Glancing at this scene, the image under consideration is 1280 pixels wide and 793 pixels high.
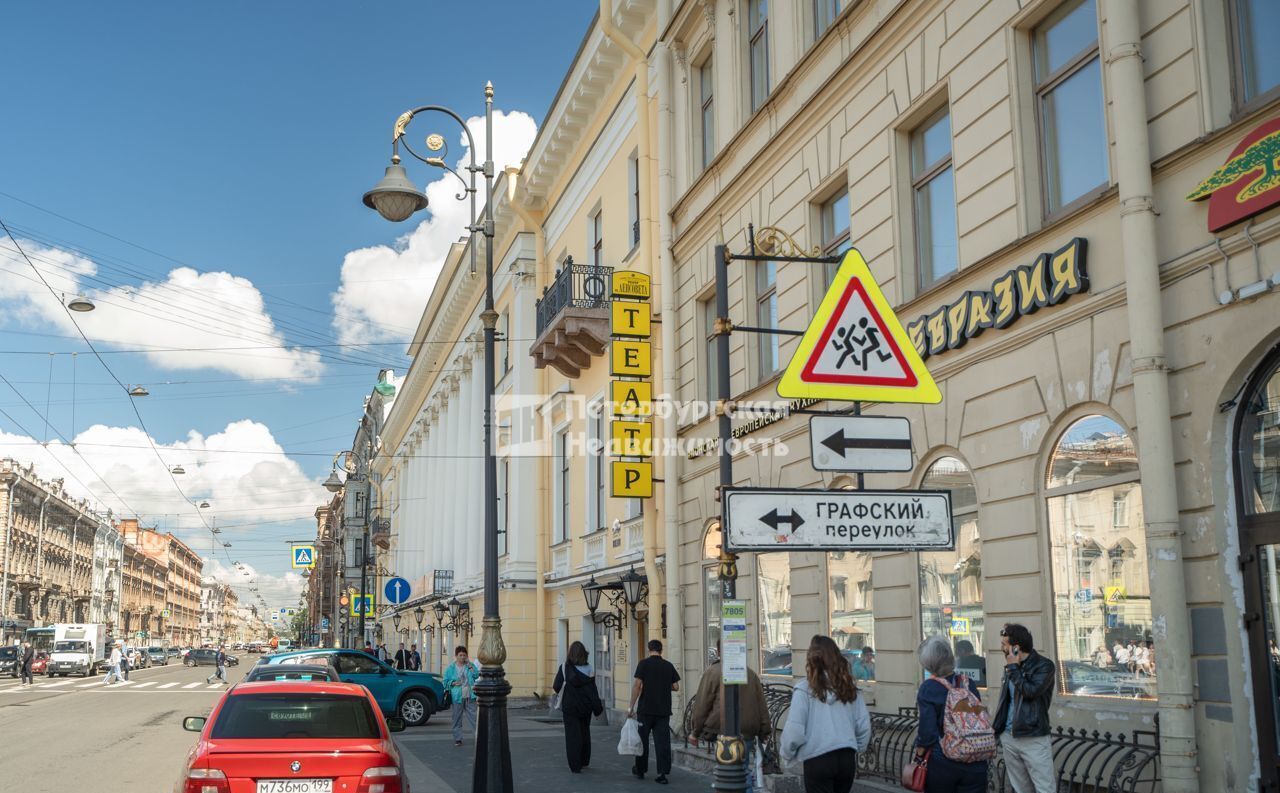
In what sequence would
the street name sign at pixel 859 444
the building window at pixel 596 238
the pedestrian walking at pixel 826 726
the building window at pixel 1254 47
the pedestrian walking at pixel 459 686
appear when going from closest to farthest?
the street name sign at pixel 859 444 < the pedestrian walking at pixel 826 726 < the building window at pixel 1254 47 < the pedestrian walking at pixel 459 686 < the building window at pixel 596 238

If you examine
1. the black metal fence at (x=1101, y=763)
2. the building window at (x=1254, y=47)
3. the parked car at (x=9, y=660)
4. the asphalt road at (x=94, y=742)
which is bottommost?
the parked car at (x=9, y=660)

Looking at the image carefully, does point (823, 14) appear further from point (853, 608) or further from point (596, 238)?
point (596, 238)

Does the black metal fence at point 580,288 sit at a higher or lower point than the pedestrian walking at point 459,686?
higher

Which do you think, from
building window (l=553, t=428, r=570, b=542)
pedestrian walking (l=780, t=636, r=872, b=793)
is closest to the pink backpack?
pedestrian walking (l=780, t=636, r=872, b=793)

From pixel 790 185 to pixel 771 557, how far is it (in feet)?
16.7

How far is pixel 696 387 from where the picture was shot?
62.0ft

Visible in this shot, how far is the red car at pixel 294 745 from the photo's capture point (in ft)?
26.3

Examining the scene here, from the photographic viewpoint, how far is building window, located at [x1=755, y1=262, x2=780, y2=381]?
16578 millimetres

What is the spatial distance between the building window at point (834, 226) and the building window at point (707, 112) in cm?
461

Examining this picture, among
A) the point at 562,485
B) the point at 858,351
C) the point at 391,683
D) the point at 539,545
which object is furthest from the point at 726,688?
the point at 539,545

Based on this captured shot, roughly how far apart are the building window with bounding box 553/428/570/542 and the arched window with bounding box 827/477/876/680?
14.5 meters

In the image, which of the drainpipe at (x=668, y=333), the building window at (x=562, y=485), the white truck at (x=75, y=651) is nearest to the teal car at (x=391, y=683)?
the building window at (x=562, y=485)

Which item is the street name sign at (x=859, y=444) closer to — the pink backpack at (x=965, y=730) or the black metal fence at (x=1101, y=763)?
the pink backpack at (x=965, y=730)

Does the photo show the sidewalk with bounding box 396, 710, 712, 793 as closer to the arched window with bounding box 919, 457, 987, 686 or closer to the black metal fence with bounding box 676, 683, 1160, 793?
the black metal fence with bounding box 676, 683, 1160, 793
